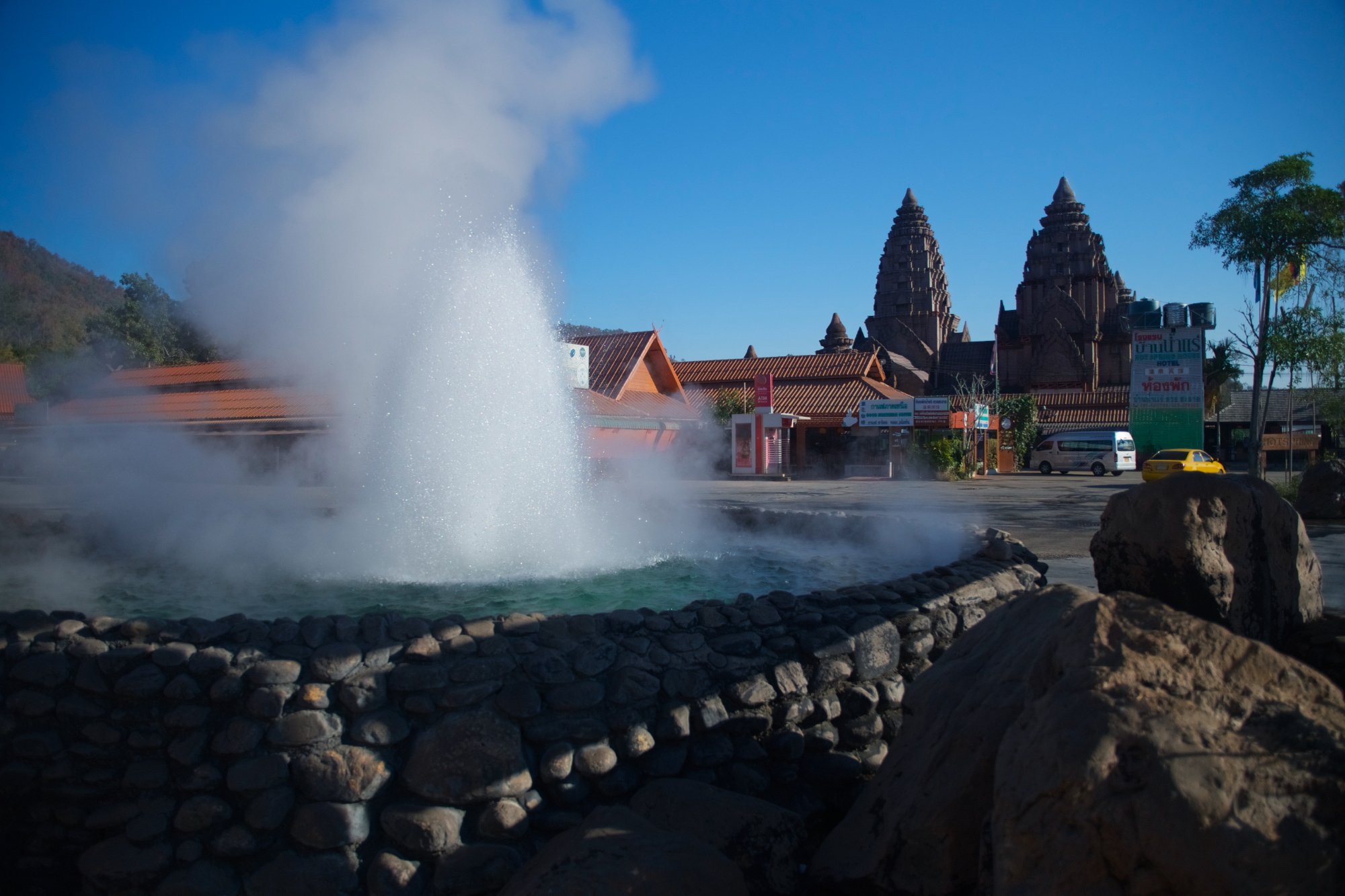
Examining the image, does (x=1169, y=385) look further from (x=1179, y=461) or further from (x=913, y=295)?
(x=913, y=295)

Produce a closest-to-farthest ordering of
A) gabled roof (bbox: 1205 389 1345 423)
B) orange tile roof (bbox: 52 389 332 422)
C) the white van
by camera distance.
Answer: orange tile roof (bbox: 52 389 332 422) → the white van → gabled roof (bbox: 1205 389 1345 423)

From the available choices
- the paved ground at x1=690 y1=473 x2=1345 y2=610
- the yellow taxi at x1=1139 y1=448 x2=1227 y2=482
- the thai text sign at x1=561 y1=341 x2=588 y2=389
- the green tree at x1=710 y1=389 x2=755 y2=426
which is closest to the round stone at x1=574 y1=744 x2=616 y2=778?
the paved ground at x1=690 y1=473 x2=1345 y2=610

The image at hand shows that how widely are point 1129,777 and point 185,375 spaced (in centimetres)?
2235

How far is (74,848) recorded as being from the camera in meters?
2.96

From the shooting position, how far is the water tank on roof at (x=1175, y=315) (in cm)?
2464

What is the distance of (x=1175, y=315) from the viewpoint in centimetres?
2480

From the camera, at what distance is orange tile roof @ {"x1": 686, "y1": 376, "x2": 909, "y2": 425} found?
31.9 meters

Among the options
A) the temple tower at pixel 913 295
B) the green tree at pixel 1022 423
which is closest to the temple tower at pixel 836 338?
the temple tower at pixel 913 295

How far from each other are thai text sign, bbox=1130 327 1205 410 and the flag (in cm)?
669

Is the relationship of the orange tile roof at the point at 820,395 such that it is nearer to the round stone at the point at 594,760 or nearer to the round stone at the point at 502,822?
the round stone at the point at 594,760

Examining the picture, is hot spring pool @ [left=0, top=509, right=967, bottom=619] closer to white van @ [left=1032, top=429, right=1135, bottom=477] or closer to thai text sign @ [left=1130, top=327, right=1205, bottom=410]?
thai text sign @ [left=1130, top=327, right=1205, bottom=410]

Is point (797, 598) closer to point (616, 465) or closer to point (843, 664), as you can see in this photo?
point (843, 664)

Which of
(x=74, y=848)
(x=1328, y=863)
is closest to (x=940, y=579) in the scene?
(x=1328, y=863)

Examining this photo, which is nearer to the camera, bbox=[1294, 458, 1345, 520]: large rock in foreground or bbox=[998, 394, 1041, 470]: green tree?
bbox=[1294, 458, 1345, 520]: large rock in foreground
